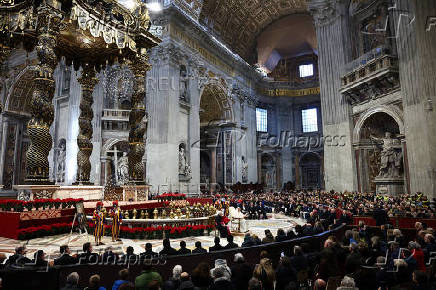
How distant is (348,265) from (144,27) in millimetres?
9970

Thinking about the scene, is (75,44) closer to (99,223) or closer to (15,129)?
(99,223)

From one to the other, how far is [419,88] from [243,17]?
2246cm

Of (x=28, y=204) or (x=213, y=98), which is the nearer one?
(x=28, y=204)

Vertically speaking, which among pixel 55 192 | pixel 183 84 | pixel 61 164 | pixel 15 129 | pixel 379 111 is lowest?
pixel 55 192

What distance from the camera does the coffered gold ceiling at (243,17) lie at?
27.7m

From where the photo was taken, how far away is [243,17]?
102ft

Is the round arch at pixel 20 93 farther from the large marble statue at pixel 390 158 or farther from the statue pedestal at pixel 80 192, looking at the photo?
the large marble statue at pixel 390 158

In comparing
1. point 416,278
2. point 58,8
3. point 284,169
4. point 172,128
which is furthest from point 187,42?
point 416,278

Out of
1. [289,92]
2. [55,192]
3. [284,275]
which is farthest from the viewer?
[289,92]

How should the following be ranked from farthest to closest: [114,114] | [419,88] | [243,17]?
[243,17] < [114,114] < [419,88]

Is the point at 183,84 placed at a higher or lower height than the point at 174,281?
higher

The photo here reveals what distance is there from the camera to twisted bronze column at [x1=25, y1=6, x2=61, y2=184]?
730 cm

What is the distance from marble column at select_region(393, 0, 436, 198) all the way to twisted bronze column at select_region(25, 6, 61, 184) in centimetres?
1378

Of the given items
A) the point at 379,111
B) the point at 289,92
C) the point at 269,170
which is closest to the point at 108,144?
the point at 379,111
